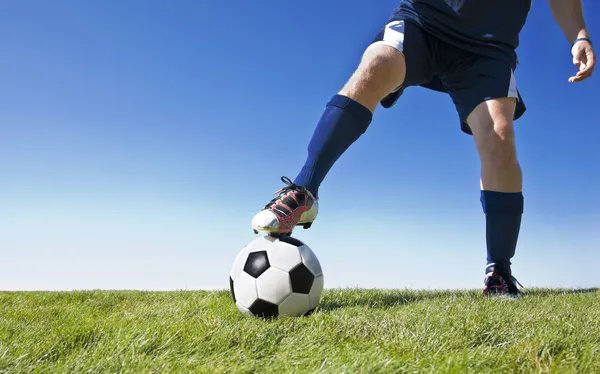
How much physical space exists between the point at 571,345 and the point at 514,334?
7.8 inches

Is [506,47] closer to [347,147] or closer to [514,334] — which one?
[347,147]

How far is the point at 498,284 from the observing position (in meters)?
3.52

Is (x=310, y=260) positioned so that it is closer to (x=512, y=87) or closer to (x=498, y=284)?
(x=498, y=284)

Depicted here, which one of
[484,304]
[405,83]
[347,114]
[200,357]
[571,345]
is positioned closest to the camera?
[200,357]

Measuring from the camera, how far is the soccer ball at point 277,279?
96.5 inches

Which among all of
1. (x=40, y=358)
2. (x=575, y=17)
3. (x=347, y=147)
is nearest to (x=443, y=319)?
(x=347, y=147)

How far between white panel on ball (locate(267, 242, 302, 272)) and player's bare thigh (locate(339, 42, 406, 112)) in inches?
44.1

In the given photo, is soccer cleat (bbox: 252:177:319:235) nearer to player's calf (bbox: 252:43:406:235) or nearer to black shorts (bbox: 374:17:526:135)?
player's calf (bbox: 252:43:406:235)

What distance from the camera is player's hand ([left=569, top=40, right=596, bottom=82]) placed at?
343cm

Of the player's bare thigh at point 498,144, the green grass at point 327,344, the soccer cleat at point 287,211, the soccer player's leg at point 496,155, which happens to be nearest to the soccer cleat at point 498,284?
the soccer player's leg at point 496,155

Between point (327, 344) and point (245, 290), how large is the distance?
93cm

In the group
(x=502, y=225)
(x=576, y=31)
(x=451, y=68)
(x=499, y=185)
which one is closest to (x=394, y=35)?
(x=451, y=68)

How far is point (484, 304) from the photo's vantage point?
266 centimetres

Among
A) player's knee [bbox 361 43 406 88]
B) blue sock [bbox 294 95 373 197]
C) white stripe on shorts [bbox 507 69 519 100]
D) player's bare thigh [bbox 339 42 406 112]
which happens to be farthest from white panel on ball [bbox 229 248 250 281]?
white stripe on shorts [bbox 507 69 519 100]
